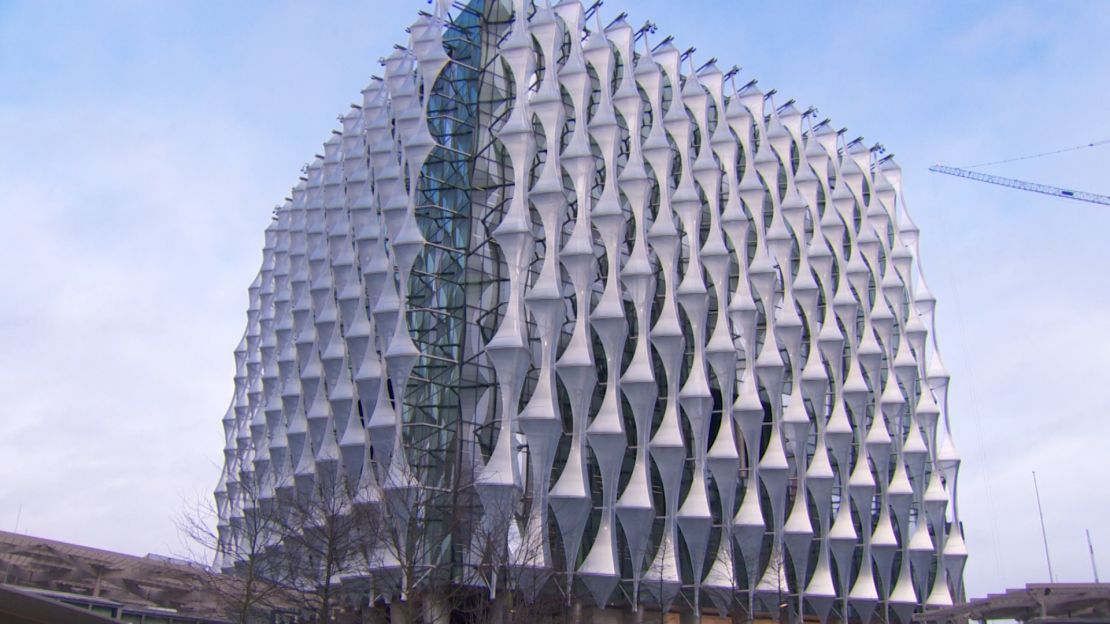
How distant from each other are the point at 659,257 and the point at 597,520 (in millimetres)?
11916

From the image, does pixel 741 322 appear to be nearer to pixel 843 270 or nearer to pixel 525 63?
pixel 843 270

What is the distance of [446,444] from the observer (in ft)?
156

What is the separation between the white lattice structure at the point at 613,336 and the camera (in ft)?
150

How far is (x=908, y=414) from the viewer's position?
61688 millimetres

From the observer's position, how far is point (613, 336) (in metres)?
46.3

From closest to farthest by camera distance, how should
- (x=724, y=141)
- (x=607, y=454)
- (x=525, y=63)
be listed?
(x=607, y=454)
(x=525, y=63)
(x=724, y=141)

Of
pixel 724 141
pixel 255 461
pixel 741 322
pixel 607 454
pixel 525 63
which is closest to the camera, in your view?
pixel 607 454

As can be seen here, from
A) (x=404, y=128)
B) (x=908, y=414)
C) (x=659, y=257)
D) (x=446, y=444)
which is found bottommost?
(x=446, y=444)

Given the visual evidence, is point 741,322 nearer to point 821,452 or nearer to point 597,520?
point 821,452

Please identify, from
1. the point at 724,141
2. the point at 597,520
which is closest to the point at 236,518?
the point at 597,520

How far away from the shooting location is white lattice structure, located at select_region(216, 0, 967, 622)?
1801 inches

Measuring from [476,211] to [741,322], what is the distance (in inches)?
535

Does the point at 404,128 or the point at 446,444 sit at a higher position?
the point at 404,128

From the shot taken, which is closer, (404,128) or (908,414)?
(404,128)
